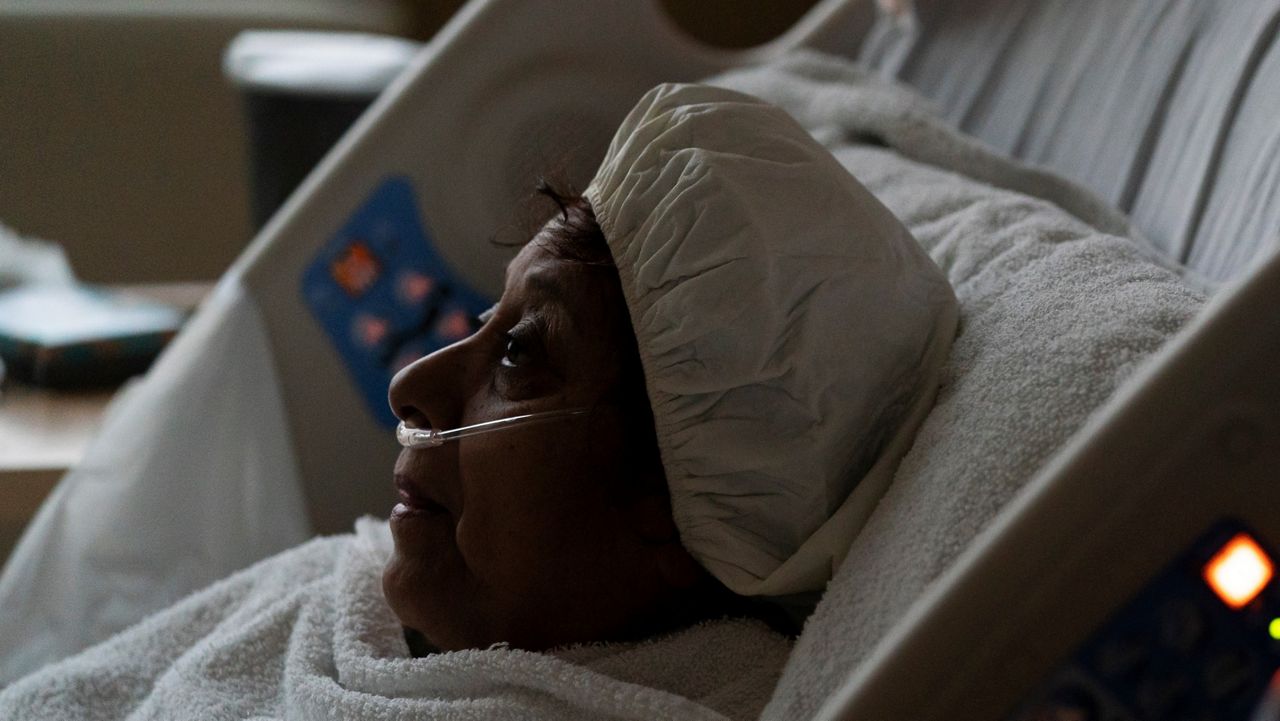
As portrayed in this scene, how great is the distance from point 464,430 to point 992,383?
33 cm

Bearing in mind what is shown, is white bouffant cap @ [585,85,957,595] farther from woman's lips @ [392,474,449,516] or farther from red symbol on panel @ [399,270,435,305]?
red symbol on panel @ [399,270,435,305]

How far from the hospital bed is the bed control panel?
0.41 meters

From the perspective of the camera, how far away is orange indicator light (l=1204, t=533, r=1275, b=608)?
1.65 feet

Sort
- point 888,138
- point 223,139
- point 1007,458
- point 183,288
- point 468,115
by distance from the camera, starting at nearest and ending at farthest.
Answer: point 1007,458 → point 888,138 → point 468,115 → point 183,288 → point 223,139

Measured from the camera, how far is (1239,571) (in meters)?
0.51

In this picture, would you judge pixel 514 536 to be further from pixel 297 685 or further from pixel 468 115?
pixel 468 115

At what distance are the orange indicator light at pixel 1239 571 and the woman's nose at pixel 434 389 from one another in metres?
0.48

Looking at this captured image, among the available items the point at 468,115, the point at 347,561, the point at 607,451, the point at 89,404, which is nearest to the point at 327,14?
the point at 89,404

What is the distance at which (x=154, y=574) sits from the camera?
1306 millimetres

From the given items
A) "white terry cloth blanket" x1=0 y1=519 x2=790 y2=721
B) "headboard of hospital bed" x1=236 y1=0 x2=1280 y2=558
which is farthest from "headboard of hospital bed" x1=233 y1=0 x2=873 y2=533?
"white terry cloth blanket" x1=0 y1=519 x2=790 y2=721

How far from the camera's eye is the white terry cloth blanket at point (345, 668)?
780 mm

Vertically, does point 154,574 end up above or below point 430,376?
below

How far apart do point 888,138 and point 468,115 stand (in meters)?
0.49

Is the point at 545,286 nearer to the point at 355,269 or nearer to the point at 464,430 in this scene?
the point at 464,430
